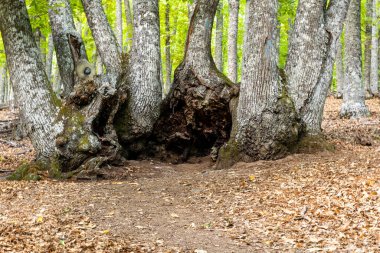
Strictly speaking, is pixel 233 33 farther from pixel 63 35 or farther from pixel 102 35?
pixel 63 35

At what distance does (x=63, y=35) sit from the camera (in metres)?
10.6

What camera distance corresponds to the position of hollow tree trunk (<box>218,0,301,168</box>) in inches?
348

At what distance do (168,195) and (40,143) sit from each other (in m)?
3.21

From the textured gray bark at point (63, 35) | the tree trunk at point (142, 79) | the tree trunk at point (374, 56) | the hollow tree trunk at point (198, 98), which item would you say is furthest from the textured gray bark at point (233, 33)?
the tree trunk at point (374, 56)

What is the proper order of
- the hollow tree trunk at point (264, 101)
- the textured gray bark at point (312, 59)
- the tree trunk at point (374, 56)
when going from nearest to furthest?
the hollow tree trunk at point (264, 101) < the textured gray bark at point (312, 59) < the tree trunk at point (374, 56)

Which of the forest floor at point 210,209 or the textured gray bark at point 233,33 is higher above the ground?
the textured gray bark at point 233,33

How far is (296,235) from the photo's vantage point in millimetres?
5281

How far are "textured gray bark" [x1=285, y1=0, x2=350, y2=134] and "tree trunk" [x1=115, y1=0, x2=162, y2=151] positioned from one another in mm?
3107

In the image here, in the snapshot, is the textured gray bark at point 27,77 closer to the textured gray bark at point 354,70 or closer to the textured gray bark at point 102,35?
the textured gray bark at point 102,35

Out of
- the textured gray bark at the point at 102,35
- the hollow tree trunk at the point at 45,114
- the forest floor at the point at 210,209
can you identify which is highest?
the textured gray bark at the point at 102,35

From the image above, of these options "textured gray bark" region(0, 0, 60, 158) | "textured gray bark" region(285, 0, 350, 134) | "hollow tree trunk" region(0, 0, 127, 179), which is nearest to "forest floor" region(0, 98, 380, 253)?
"hollow tree trunk" region(0, 0, 127, 179)

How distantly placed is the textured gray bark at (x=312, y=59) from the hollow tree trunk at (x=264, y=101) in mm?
351

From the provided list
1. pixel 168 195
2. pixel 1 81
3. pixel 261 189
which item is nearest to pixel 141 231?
pixel 168 195

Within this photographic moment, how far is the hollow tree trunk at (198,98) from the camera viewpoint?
9.99m
